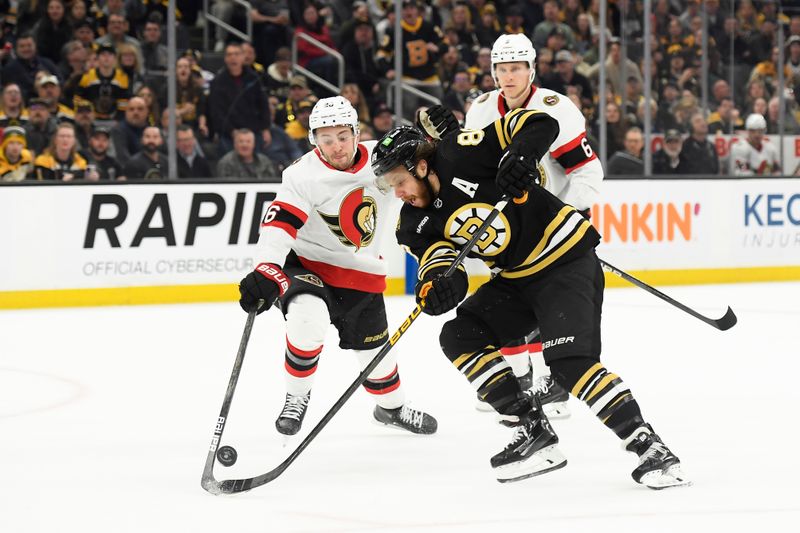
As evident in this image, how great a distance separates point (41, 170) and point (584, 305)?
5.16 meters

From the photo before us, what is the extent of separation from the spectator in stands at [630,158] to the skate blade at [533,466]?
5.86 metres

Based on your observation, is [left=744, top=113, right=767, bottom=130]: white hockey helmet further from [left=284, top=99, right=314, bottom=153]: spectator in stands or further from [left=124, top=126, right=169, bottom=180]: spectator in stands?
[left=124, top=126, right=169, bottom=180]: spectator in stands

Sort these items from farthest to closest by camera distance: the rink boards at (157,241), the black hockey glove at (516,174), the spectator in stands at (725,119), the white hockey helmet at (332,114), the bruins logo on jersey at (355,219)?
the spectator in stands at (725,119), the rink boards at (157,241), the bruins logo on jersey at (355,219), the white hockey helmet at (332,114), the black hockey glove at (516,174)

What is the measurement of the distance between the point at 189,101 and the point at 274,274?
4.81 meters

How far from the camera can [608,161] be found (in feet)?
29.2

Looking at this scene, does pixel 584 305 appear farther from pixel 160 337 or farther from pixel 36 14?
pixel 36 14

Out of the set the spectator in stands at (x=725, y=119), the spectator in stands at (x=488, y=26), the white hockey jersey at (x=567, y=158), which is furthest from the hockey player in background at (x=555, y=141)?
the spectator in stands at (x=488, y=26)

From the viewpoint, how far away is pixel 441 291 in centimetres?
307

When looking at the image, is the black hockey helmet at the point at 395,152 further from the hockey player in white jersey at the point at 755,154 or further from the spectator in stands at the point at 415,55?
the hockey player in white jersey at the point at 755,154

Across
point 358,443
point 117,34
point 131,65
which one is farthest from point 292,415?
point 117,34

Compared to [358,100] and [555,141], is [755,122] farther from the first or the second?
[555,141]

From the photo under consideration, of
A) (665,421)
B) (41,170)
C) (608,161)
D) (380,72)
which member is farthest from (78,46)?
(665,421)

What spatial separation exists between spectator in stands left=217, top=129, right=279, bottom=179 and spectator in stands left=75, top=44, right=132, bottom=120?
74cm

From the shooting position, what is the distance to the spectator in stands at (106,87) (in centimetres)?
802
